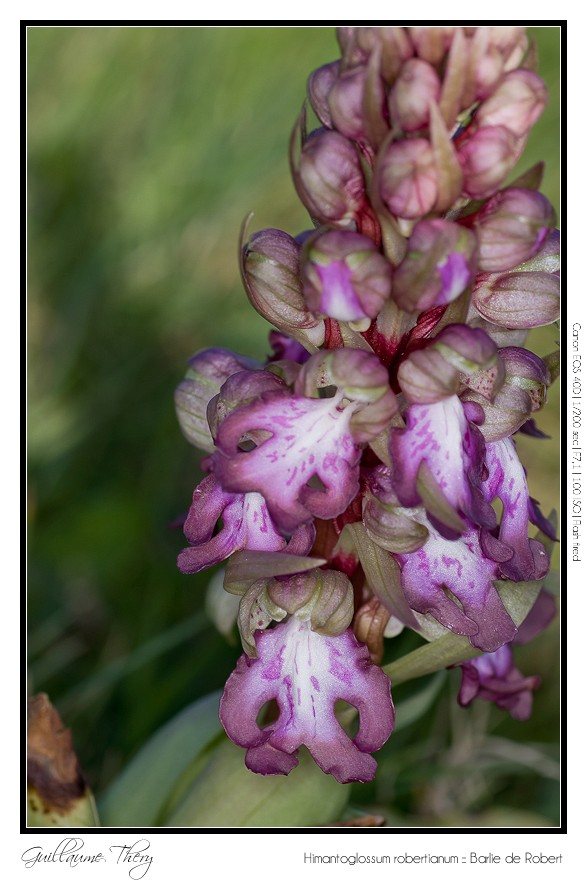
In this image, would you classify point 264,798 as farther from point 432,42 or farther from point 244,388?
point 432,42

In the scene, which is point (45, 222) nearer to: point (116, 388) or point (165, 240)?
point (165, 240)

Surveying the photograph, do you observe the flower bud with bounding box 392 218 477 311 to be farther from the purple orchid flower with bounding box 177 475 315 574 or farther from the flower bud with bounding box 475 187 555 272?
the purple orchid flower with bounding box 177 475 315 574

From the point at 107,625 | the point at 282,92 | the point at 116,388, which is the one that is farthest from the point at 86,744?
the point at 282,92

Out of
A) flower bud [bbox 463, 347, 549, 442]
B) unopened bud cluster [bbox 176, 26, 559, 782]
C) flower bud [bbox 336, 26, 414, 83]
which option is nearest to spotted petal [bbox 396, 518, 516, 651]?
unopened bud cluster [bbox 176, 26, 559, 782]

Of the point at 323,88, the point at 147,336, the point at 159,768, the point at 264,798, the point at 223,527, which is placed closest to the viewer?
the point at 323,88

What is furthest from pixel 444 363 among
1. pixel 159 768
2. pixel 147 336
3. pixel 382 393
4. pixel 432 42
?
pixel 147 336

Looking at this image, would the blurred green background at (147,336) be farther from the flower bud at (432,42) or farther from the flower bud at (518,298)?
the flower bud at (432,42)
